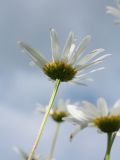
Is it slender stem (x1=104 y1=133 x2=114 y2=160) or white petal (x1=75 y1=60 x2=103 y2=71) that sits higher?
white petal (x1=75 y1=60 x2=103 y2=71)

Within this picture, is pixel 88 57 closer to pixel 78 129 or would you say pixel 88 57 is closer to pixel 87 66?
pixel 87 66

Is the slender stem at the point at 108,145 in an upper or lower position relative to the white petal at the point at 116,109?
lower

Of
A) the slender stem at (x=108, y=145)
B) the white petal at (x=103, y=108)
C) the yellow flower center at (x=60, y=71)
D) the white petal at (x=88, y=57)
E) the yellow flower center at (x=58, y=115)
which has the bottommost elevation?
the yellow flower center at (x=58, y=115)

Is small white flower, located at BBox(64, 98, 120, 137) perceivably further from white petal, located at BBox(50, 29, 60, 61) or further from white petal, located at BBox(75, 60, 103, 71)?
white petal, located at BBox(50, 29, 60, 61)

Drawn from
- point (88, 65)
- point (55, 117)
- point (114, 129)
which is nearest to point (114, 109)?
point (114, 129)

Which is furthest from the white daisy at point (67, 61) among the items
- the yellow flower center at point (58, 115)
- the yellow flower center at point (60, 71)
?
the yellow flower center at point (58, 115)

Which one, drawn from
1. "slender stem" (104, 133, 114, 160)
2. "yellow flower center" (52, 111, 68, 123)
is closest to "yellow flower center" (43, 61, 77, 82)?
"slender stem" (104, 133, 114, 160)

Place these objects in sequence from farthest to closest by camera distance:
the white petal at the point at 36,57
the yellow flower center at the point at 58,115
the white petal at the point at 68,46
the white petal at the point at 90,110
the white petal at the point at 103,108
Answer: the yellow flower center at the point at 58,115, the white petal at the point at 68,46, the white petal at the point at 36,57, the white petal at the point at 103,108, the white petal at the point at 90,110

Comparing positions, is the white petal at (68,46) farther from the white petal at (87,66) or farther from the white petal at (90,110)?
the white petal at (90,110)

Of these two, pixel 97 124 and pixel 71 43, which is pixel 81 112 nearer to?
pixel 97 124
